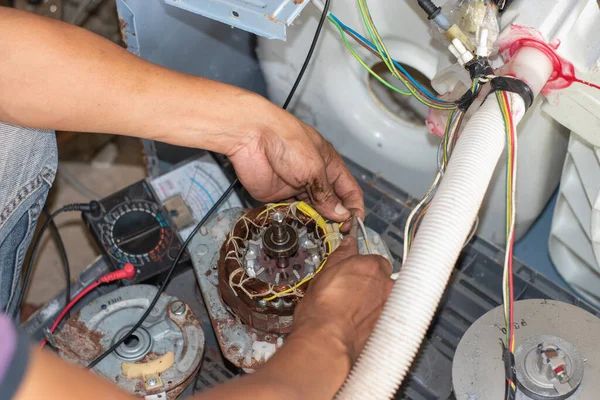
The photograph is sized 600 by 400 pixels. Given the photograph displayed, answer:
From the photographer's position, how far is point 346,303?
29.1 inches

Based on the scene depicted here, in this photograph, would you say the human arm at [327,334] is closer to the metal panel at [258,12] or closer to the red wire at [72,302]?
the metal panel at [258,12]

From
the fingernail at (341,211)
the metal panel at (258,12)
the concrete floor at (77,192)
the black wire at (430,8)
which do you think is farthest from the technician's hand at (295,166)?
the concrete floor at (77,192)

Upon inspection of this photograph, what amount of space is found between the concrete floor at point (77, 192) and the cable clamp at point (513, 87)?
106 centimetres

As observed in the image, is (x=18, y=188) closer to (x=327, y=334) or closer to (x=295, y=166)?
(x=295, y=166)

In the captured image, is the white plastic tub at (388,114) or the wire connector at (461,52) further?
the white plastic tub at (388,114)

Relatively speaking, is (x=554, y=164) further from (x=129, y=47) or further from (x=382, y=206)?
(x=129, y=47)

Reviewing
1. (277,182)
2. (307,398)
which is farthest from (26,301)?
(307,398)

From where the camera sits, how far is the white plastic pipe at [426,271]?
24.6 inches

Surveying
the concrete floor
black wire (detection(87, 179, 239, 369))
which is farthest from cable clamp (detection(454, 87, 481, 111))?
the concrete floor

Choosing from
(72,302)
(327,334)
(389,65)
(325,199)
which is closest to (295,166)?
(325,199)

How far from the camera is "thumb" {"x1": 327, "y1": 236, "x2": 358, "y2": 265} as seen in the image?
0.85 meters

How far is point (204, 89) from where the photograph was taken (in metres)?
0.88

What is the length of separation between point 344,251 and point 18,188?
17.9 inches

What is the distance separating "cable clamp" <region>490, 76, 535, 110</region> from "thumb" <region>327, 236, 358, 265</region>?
253mm
